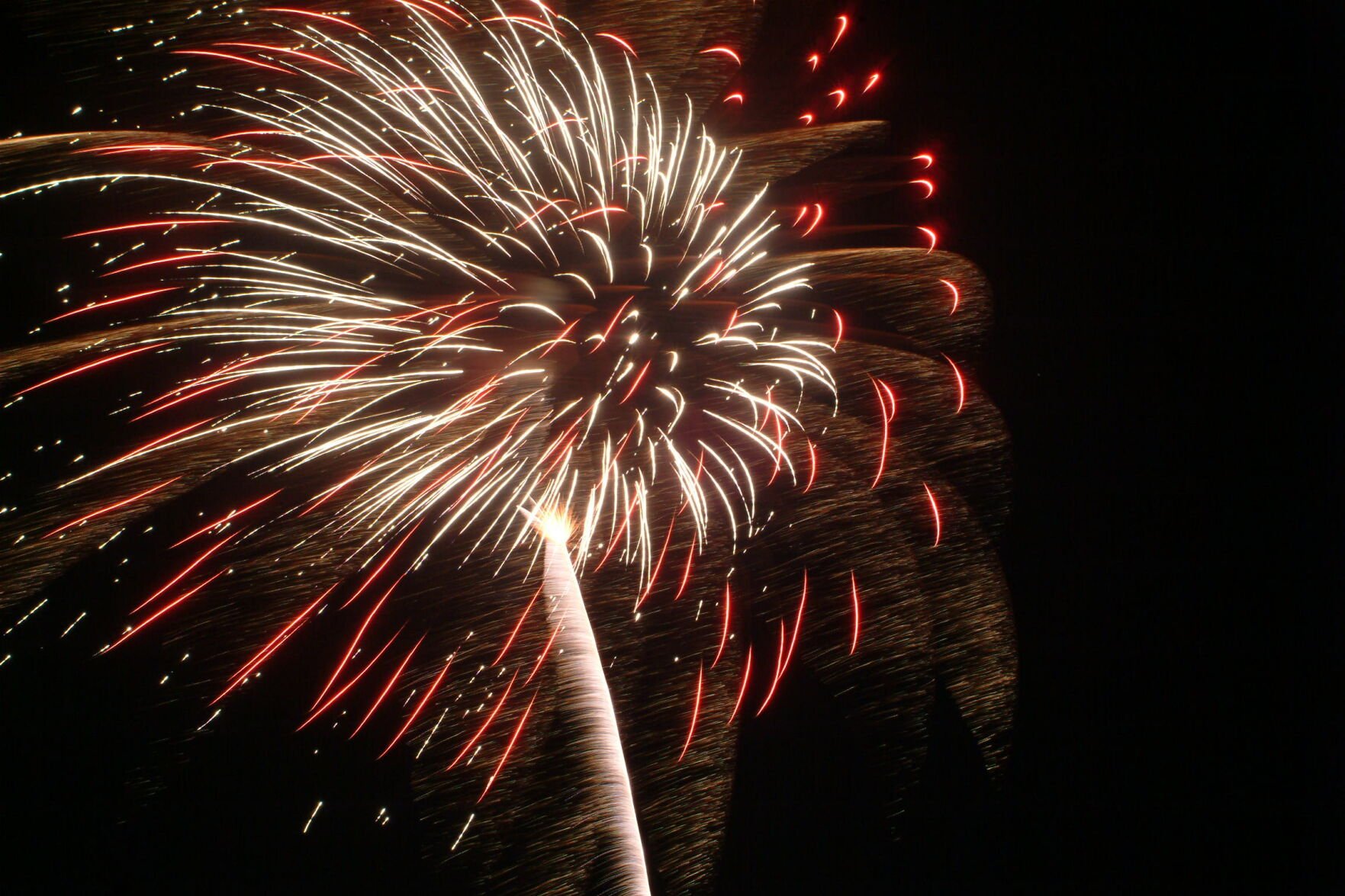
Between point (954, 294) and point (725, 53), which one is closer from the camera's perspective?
point (725, 53)

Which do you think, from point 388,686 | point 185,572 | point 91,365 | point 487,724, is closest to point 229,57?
point 91,365

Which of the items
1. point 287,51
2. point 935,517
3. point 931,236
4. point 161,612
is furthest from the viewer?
point 931,236

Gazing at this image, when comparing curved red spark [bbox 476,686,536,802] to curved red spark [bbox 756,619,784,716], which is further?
curved red spark [bbox 756,619,784,716]

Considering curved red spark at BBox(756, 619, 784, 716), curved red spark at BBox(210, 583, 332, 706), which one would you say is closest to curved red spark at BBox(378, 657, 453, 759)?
curved red spark at BBox(210, 583, 332, 706)

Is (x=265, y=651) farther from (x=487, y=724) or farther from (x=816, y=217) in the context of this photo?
(x=816, y=217)

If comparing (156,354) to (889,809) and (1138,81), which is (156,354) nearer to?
(889,809)

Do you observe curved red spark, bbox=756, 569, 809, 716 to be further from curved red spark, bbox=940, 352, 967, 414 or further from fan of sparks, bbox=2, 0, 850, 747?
curved red spark, bbox=940, 352, 967, 414
